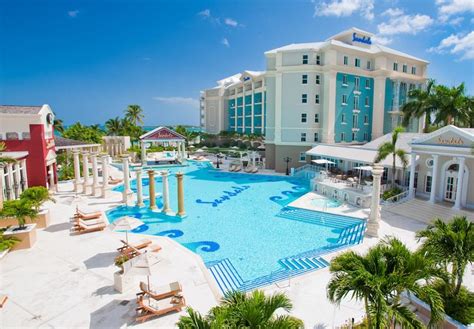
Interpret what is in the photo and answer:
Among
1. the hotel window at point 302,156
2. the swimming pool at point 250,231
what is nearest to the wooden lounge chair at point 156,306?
the swimming pool at point 250,231

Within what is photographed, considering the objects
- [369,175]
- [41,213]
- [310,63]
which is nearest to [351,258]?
[41,213]

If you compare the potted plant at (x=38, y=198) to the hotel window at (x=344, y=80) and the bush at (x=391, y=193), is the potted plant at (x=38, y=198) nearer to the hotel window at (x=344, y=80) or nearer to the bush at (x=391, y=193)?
the bush at (x=391, y=193)

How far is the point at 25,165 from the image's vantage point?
24.4 metres

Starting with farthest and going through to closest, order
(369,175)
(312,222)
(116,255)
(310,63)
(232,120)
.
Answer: (232,120), (310,63), (369,175), (312,222), (116,255)

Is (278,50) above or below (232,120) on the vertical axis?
above

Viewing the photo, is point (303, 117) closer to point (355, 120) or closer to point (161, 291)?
A: point (355, 120)

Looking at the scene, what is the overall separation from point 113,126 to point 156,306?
60.3 m

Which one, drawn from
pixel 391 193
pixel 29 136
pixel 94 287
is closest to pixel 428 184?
pixel 391 193

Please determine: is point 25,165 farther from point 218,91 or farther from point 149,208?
point 218,91

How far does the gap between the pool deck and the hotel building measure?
180ft

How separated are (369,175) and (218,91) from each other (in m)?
60.0

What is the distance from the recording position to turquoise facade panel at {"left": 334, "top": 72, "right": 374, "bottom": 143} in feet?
129

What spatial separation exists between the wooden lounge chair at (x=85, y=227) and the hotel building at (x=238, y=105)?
52362mm

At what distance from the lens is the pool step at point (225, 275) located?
12.7 metres
